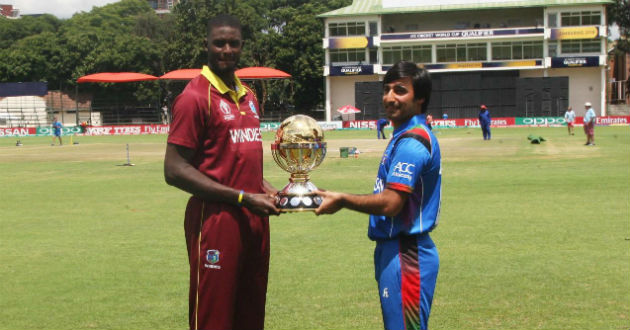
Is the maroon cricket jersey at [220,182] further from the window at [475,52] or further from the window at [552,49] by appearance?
the window at [552,49]

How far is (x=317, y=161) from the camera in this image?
4.59 metres

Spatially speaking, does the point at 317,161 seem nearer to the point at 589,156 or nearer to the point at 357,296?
the point at 357,296

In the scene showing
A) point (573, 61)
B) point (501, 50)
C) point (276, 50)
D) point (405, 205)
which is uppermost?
point (276, 50)

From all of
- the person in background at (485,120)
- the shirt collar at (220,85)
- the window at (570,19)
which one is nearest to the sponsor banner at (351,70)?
the window at (570,19)

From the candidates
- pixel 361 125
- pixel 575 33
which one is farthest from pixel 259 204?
pixel 575 33

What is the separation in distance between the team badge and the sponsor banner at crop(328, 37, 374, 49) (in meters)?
72.8

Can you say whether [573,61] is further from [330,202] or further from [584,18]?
[330,202]

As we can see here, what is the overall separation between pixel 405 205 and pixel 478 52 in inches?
2844

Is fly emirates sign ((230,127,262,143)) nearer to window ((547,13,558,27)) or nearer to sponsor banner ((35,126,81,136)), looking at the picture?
sponsor banner ((35,126,81,136))

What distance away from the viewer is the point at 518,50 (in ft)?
238

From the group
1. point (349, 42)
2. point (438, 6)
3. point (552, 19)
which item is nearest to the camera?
point (552, 19)

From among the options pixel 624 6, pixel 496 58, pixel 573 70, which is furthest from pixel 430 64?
pixel 624 6

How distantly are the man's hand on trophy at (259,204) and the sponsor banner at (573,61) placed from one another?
7156 cm

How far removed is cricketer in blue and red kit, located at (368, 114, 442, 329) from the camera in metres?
4.05
